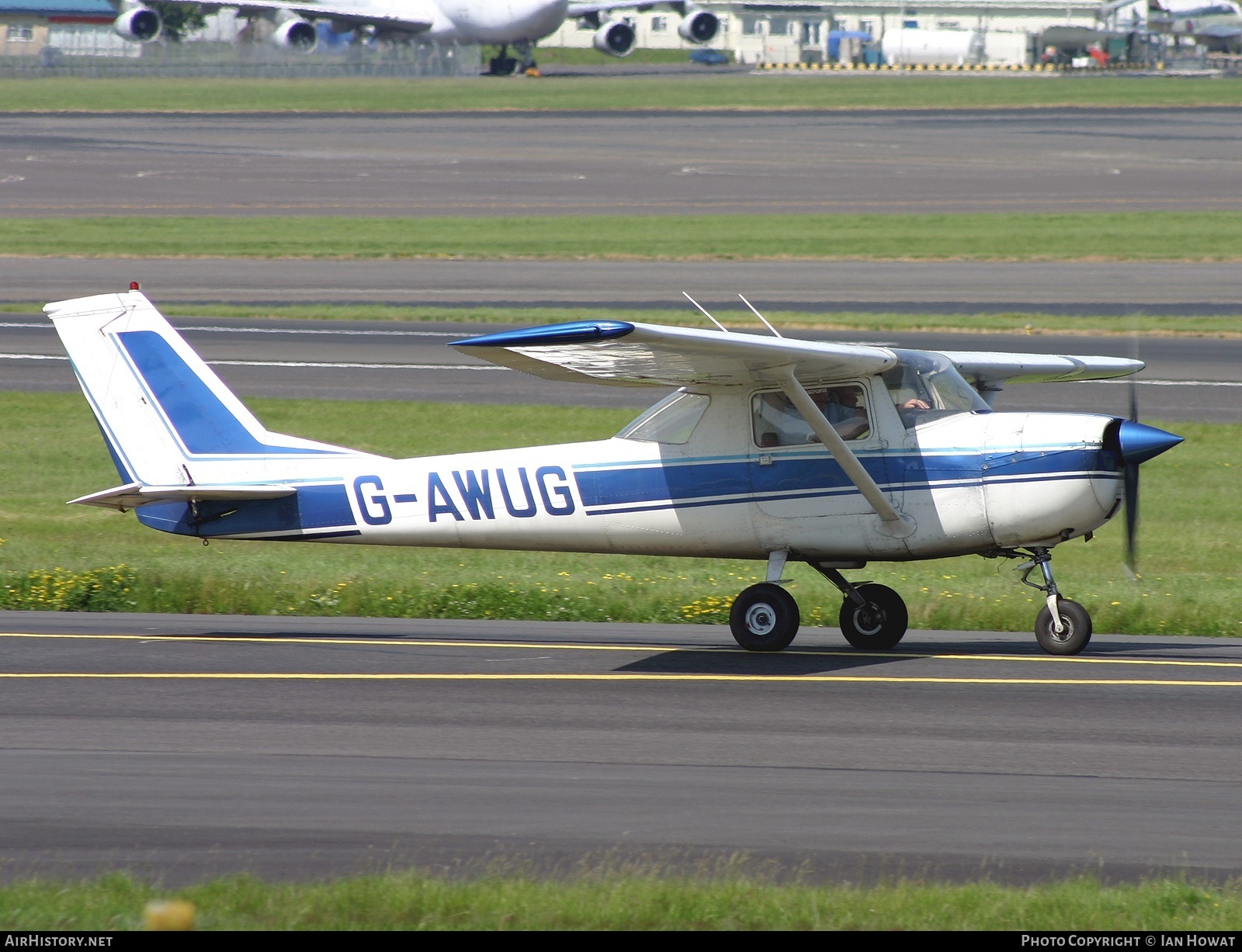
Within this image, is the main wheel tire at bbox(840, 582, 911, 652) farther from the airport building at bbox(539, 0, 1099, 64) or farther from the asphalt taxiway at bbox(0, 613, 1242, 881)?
the airport building at bbox(539, 0, 1099, 64)

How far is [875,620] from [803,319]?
1949cm

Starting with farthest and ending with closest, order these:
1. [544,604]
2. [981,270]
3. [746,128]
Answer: [746,128]
[981,270]
[544,604]

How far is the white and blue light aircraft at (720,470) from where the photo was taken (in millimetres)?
12367

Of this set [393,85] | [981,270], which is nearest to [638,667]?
[981,270]

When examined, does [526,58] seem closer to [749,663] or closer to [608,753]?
[749,663]

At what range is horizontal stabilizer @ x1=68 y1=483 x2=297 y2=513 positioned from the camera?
13555 mm

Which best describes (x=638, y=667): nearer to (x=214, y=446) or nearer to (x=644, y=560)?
(x=214, y=446)

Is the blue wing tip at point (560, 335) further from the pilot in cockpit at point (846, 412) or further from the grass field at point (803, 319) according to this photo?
the grass field at point (803, 319)

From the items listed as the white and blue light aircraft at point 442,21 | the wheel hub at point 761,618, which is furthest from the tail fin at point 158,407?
the white and blue light aircraft at point 442,21

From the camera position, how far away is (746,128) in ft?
225

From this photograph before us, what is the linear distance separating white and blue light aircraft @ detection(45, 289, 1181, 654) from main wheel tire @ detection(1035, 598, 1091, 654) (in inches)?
0.7

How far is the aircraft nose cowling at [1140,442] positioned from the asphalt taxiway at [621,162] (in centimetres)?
3820

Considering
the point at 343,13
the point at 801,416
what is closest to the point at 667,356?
the point at 801,416

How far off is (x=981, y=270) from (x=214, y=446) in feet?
94.7
